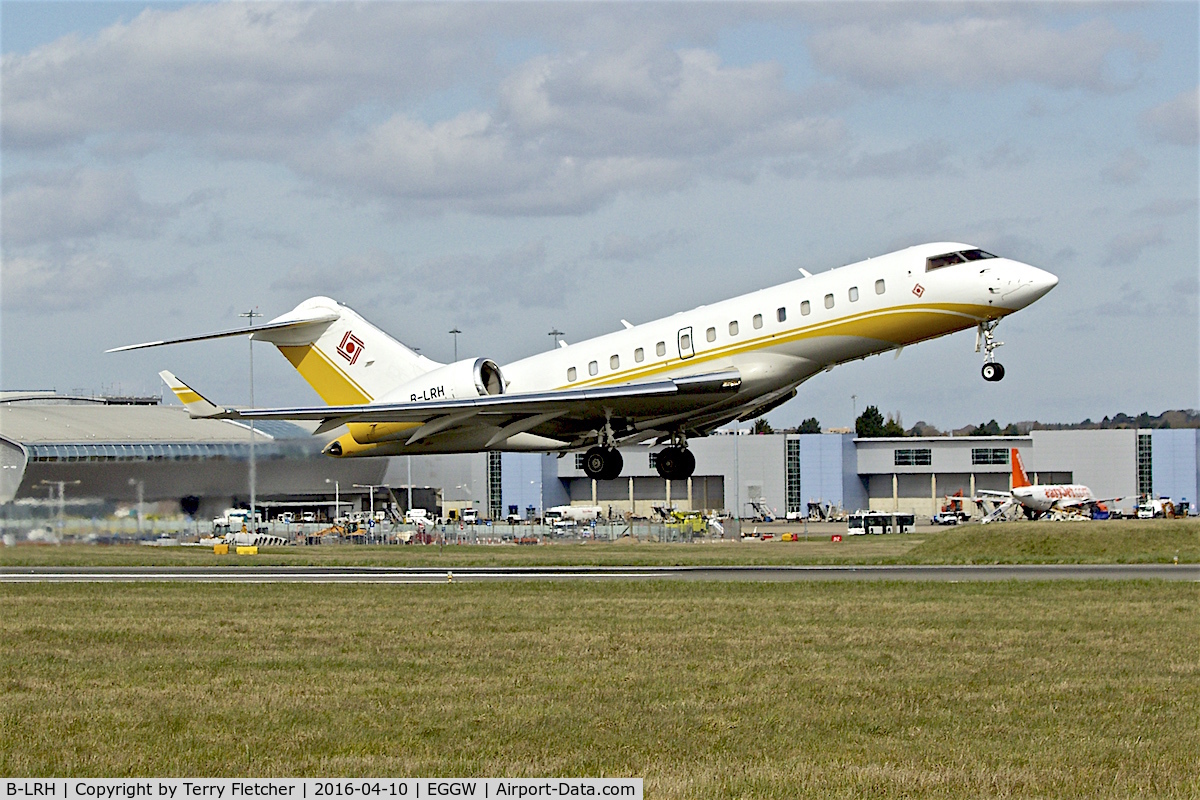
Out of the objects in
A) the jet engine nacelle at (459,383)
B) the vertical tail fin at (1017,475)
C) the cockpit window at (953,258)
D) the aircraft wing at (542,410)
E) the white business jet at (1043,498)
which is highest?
the cockpit window at (953,258)

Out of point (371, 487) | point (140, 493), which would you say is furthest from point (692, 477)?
point (140, 493)

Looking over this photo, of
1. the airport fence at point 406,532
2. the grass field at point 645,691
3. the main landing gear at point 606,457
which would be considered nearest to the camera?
the grass field at point 645,691

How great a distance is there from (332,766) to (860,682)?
300 inches

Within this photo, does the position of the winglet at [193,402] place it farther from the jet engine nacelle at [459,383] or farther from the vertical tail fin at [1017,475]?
the vertical tail fin at [1017,475]

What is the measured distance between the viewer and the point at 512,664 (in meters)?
19.8

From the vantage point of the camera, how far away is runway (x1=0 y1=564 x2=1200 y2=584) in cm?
3375

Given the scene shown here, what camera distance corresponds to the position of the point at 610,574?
117ft

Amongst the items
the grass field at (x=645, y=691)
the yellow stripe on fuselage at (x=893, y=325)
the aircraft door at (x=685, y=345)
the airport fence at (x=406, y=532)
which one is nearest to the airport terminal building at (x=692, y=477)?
the airport fence at (x=406, y=532)

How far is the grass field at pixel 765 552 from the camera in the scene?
4259 cm

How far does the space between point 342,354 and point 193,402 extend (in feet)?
16.9

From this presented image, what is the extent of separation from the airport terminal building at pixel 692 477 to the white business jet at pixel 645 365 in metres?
11.8

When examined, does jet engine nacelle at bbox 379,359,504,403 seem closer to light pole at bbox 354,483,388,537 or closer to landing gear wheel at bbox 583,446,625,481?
landing gear wheel at bbox 583,446,625,481

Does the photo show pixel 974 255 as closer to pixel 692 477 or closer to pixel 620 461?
pixel 620 461

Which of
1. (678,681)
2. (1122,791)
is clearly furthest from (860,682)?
(1122,791)
